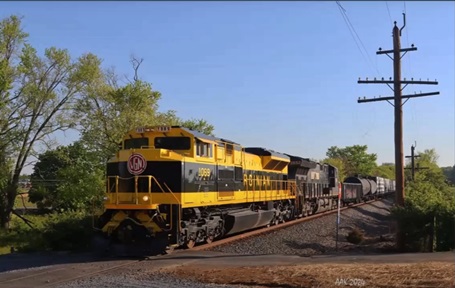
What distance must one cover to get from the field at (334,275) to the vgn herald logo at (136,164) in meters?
3.67

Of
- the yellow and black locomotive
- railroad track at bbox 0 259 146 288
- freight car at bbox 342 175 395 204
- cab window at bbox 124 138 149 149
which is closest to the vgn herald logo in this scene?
the yellow and black locomotive

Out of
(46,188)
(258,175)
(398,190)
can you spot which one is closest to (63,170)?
(46,188)

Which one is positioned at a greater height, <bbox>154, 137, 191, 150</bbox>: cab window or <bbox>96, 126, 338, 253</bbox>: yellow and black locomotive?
<bbox>154, 137, 191, 150</bbox>: cab window

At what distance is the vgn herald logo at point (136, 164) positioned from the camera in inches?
572

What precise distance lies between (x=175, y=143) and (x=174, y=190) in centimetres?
188

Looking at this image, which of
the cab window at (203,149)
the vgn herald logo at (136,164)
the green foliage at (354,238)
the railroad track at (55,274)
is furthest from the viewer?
the green foliage at (354,238)

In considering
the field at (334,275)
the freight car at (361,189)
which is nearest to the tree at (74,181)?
the field at (334,275)

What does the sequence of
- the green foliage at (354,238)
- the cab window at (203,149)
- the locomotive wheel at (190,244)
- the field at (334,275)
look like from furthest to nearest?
the green foliage at (354,238), the cab window at (203,149), the locomotive wheel at (190,244), the field at (334,275)

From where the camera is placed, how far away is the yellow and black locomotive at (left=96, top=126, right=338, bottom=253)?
14.2 m

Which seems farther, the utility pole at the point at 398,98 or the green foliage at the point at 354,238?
the green foliage at the point at 354,238

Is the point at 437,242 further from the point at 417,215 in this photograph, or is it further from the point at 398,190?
the point at 398,190

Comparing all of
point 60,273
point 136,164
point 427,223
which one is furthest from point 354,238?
point 60,273

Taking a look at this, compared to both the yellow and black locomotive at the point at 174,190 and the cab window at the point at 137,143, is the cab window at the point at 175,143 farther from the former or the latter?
the cab window at the point at 137,143

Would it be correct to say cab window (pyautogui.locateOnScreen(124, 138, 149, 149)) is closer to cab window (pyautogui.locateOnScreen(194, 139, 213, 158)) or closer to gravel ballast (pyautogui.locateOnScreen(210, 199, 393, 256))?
cab window (pyautogui.locateOnScreen(194, 139, 213, 158))
